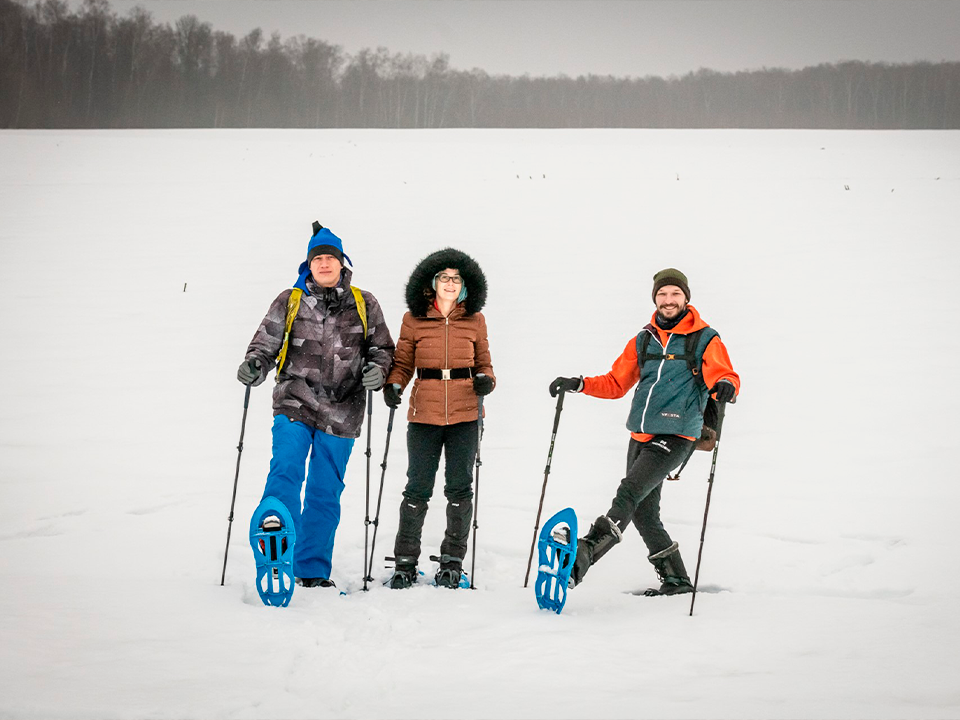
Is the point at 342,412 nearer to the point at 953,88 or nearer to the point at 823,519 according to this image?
the point at 823,519

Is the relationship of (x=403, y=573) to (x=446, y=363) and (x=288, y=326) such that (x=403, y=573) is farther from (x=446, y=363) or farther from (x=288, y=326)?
(x=288, y=326)

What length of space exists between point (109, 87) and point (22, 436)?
44983 millimetres

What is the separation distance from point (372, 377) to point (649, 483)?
154 centimetres

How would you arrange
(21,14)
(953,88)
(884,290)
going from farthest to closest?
1. (953,88)
2. (21,14)
3. (884,290)

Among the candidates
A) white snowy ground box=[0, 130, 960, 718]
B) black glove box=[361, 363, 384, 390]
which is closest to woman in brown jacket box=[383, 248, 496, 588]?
black glove box=[361, 363, 384, 390]

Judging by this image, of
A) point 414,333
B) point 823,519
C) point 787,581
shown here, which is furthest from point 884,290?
point 414,333

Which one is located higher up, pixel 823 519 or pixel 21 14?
pixel 21 14

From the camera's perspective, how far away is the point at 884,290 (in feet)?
39.1

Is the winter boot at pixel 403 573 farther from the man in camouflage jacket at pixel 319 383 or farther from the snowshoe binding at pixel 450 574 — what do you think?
the man in camouflage jacket at pixel 319 383

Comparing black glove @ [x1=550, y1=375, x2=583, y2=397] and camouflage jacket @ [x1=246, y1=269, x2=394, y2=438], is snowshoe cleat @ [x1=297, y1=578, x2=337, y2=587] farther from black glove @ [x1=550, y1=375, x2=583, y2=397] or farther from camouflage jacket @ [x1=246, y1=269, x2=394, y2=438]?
black glove @ [x1=550, y1=375, x2=583, y2=397]

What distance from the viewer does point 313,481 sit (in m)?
4.62

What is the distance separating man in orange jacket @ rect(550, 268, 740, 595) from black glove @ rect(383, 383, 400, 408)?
33.2 inches

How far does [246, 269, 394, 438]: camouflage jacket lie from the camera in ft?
15.0

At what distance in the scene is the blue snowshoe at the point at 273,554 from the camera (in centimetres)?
404
